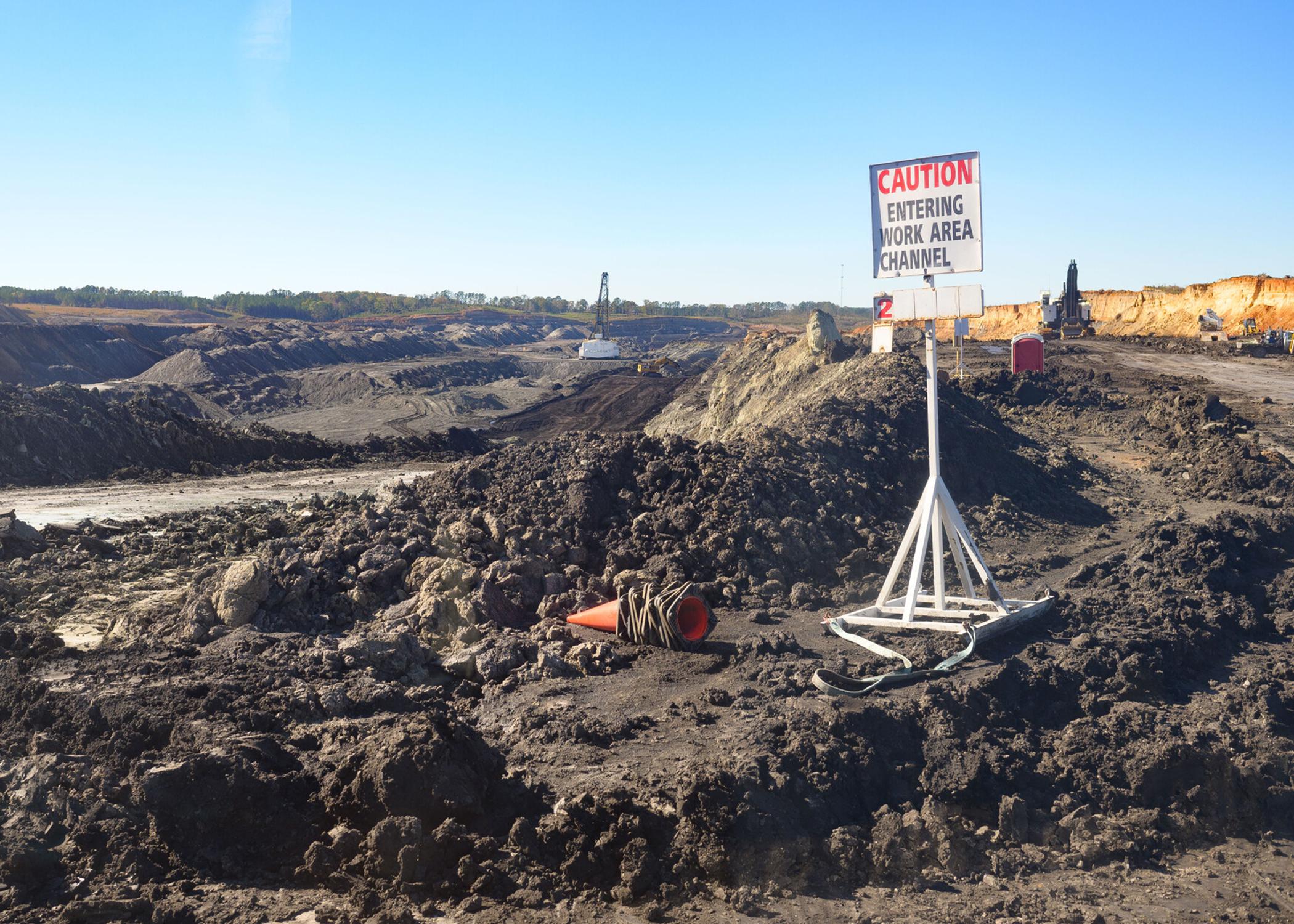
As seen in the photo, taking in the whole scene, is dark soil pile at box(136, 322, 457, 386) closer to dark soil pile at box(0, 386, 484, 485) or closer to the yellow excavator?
dark soil pile at box(0, 386, 484, 485)

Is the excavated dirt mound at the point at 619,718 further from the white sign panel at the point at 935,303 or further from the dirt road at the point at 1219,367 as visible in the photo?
the dirt road at the point at 1219,367

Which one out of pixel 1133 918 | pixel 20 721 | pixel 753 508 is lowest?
pixel 1133 918

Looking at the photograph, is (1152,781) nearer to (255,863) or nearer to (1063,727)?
(1063,727)

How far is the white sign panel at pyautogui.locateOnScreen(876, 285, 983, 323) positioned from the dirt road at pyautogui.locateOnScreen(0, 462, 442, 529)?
1612 centimetres

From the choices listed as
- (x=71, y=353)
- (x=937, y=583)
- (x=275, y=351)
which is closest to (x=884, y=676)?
(x=937, y=583)

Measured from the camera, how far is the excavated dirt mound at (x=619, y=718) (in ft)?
20.4

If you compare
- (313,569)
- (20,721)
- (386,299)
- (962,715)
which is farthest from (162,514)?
(386,299)

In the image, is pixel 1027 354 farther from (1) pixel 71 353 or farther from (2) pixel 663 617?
(1) pixel 71 353

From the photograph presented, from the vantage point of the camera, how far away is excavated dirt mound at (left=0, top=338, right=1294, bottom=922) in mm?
6203

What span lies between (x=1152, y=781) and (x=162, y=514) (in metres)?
19.4

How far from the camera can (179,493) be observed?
77.7 feet

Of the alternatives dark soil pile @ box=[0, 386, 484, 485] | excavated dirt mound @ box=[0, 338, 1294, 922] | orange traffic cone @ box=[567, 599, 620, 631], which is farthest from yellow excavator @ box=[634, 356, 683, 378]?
orange traffic cone @ box=[567, 599, 620, 631]

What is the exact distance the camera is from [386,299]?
149625 millimetres

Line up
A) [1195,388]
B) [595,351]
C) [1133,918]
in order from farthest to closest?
[595,351]
[1195,388]
[1133,918]
